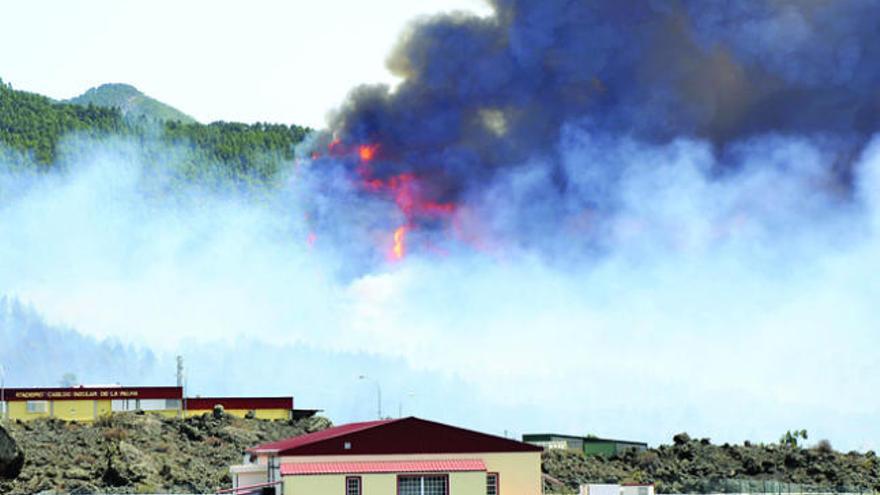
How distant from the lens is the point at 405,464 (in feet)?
232

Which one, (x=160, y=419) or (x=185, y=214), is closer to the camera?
(x=160, y=419)

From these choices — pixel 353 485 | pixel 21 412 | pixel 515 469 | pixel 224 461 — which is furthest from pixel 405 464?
pixel 21 412

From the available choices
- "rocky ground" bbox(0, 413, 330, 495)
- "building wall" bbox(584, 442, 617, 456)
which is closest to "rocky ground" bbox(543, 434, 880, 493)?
"building wall" bbox(584, 442, 617, 456)

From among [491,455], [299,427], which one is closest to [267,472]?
[491,455]

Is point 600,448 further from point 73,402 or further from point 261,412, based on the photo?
point 73,402

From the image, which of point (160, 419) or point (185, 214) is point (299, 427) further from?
point (185, 214)

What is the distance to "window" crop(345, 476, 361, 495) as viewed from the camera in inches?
2717

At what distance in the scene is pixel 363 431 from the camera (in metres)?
70.6

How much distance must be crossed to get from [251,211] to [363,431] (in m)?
120

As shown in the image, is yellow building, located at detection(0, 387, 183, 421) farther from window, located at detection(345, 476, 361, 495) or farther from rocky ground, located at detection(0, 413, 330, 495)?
window, located at detection(345, 476, 361, 495)

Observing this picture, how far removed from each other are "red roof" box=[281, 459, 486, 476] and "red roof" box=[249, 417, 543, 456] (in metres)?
0.57

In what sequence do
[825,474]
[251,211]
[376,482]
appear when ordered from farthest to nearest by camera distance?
[251,211], [825,474], [376,482]

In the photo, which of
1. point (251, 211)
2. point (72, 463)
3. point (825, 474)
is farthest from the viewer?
point (251, 211)

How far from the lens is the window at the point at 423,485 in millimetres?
70062
